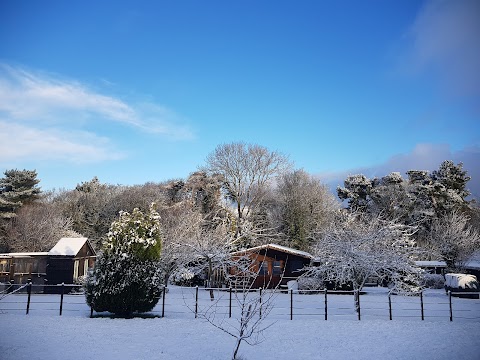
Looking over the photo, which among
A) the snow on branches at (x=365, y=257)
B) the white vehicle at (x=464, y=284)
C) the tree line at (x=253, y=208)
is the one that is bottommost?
the white vehicle at (x=464, y=284)

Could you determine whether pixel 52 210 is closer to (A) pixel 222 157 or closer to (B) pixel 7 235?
(B) pixel 7 235

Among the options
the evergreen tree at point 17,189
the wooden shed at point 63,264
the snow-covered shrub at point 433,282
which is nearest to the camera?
the wooden shed at point 63,264

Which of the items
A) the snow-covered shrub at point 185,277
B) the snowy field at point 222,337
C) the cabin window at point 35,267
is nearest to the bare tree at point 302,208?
the snow-covered shrub at point 185,277

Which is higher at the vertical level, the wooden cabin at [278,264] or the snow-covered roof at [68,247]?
the snow-covered roof at [68,247]

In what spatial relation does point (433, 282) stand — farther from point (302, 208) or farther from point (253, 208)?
point (253, 208)

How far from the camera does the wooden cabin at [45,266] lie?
2066 cm

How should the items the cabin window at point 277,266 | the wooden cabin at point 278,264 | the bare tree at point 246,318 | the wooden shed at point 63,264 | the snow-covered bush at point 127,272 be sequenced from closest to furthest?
1. the bare tree at point 246,318
2. the snow-covered bush at point 127,272
3. the wooden shed at point 63,264
4. the wooden cabin at point 278,264
5. the cabin window at point 277,266

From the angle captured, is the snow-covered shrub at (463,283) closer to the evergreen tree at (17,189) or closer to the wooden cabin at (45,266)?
the wooden cabin at (45,266)

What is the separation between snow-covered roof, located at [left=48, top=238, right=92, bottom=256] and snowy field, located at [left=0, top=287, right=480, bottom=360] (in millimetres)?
6190

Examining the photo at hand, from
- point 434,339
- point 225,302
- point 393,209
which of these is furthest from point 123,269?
point 393,209

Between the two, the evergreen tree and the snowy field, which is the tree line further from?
the snowy field

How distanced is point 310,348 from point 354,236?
11.8 meters

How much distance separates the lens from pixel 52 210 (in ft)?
112

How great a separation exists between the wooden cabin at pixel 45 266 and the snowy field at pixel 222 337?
19.5 ft
